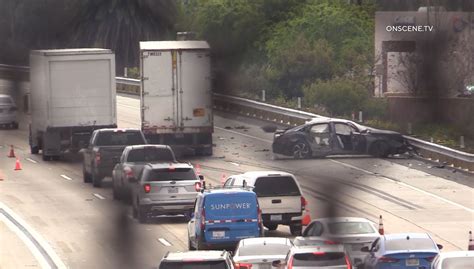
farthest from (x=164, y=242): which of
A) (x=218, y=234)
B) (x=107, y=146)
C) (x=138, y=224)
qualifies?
(x=138, y=224)

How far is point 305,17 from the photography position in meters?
3.97

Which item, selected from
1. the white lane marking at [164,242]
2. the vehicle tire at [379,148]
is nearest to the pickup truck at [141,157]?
the white lane marking at [164,242]

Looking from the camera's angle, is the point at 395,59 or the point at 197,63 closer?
the point at 395,59

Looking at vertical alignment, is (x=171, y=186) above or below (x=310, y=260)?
below

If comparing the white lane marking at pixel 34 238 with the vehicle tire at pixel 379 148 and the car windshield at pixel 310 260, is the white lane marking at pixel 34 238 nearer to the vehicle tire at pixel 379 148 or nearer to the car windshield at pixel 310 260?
the car windshield at pixel 310 260

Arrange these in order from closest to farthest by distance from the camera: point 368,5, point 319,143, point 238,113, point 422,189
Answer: point 368,5 < point 238,113 < point 319,143 < point 422,189

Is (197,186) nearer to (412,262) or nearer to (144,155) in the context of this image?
(144,155)

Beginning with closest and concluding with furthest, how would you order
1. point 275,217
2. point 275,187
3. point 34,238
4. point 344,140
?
point 344,140
point 34,238
point 275,187
point 275,217

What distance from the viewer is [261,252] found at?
13.8m

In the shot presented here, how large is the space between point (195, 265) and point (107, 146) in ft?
27.6

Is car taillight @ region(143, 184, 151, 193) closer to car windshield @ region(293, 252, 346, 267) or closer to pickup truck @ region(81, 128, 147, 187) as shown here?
pickup truck @ region(81, 128, 147, 187)

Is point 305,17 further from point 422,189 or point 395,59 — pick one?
point 422,189

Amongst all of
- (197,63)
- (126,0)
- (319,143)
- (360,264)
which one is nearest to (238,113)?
(197,63)

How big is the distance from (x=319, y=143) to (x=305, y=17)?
14.0 feet
